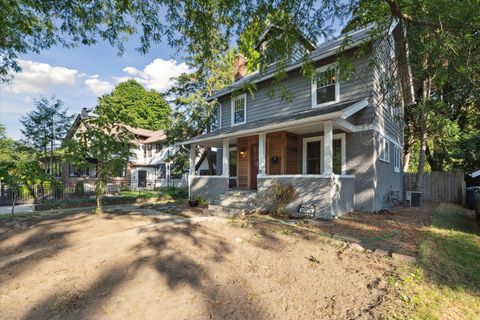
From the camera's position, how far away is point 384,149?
9.56 metres

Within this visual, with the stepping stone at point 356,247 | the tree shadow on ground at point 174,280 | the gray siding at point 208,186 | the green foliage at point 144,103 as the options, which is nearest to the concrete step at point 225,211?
the gray siding at point 208,186

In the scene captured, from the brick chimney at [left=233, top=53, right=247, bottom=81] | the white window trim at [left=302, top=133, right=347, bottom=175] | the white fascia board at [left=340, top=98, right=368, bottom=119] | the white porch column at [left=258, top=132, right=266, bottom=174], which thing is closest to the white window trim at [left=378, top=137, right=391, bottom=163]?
the white window trim at [left=302, top=133, right=347, bottom=175]

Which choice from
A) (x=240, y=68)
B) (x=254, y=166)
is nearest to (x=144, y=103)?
(x=240, y=68)

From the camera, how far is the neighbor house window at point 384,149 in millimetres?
9023

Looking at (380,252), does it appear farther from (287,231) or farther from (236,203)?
(236,203)

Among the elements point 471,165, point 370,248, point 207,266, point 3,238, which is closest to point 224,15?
point 207,266

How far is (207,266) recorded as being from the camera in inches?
138

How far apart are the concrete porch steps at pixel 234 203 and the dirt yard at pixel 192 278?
11.4 feet

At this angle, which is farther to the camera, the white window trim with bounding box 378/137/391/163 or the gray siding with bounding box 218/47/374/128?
the white window trim with bounding box 378/137/391/163

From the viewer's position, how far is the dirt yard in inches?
102

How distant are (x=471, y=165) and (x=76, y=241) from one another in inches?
842

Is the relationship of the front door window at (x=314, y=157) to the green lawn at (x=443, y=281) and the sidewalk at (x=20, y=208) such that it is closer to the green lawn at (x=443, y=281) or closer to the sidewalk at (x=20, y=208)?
the green lawn at (x=443, y=281)

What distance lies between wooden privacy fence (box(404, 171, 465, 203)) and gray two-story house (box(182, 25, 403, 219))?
3262 millimetres

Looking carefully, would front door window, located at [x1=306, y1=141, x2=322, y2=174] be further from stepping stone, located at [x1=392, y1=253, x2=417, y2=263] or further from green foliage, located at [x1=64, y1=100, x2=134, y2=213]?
green foliage, located at [x1=64, y1=100, x2=134, y2=213]
